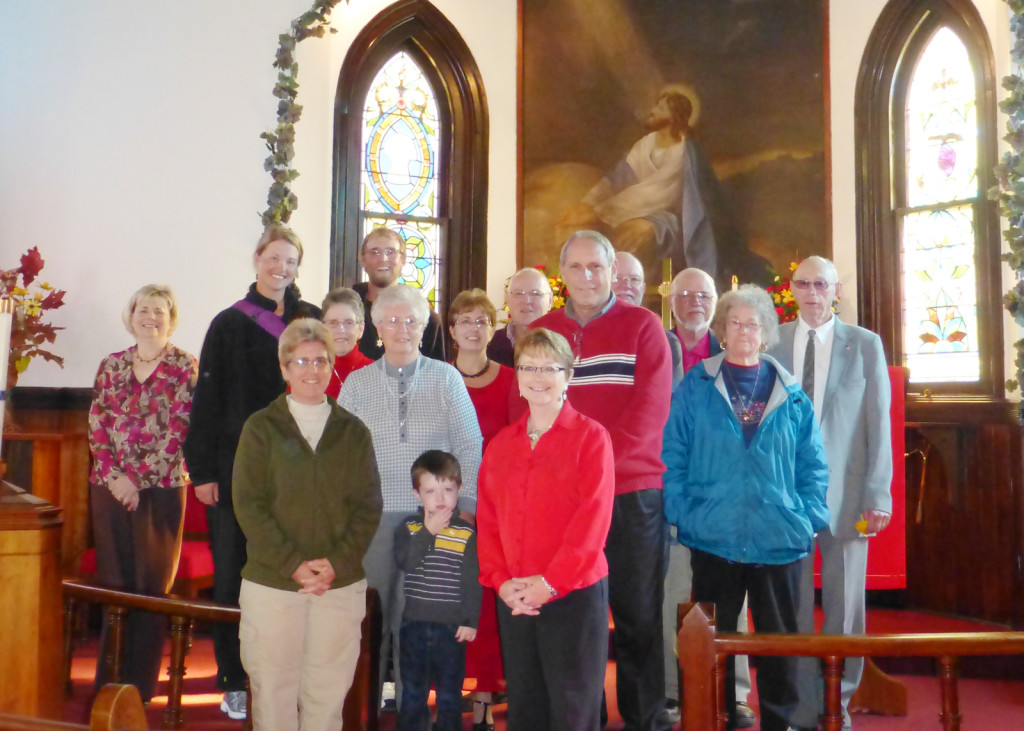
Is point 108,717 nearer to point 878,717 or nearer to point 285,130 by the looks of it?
point 878,717

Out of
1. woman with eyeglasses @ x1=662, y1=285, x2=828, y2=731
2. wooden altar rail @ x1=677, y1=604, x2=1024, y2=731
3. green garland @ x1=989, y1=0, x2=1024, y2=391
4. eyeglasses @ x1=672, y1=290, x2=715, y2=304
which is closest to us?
wooden altar rail @ x1=677, y1=604, x2=1024, y2=731

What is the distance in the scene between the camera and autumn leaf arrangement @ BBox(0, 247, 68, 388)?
5035 millimetres

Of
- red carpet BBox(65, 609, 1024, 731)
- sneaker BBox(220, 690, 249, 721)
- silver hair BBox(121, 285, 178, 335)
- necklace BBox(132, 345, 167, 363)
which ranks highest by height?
silver hair BBox(121, 285, 178, 335)

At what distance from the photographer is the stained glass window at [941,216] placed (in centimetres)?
632

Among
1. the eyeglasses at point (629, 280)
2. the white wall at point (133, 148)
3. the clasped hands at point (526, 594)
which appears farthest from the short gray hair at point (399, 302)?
the white wall at point (133, 148)

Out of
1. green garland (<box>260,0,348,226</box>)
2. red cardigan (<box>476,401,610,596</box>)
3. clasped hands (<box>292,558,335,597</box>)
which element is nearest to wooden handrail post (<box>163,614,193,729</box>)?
clasped hands (<box>292,558,335,597</box>)

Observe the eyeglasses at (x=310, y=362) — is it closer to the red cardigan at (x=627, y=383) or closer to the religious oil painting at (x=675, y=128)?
the red cardigan at (x=627, y=383)

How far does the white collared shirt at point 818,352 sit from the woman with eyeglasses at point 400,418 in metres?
1.30

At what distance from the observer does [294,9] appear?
6070mm

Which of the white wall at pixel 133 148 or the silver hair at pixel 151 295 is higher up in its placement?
the white wall at pixel 133 148

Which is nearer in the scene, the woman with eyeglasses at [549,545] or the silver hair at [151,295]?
the woman with eyeglasses at [549,545]

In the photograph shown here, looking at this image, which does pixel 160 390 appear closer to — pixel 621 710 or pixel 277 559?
pixel 277 559

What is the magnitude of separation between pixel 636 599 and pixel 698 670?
0.73 m

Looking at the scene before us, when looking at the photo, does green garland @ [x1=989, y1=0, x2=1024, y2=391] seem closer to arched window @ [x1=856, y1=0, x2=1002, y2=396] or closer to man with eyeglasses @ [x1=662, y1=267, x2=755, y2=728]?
arched window @ [x1=856, y1=0, x2=1002, y2=396]
